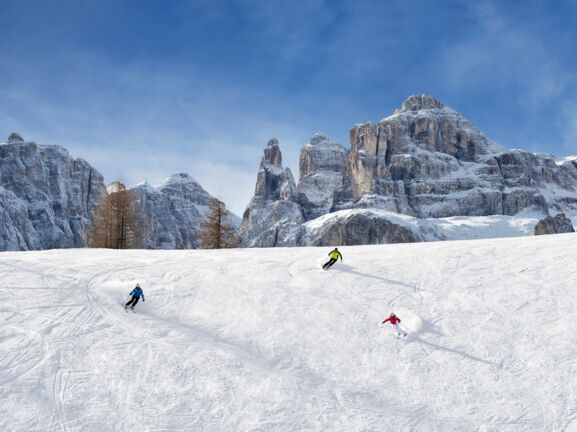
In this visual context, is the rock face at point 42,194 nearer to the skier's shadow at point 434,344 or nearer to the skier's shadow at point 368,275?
the skier's shadow at point 368,275

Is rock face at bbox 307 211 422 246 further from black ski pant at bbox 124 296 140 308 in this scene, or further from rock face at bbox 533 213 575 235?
black ski pant at bbox 124 296 140 308

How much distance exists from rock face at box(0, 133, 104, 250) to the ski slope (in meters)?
135

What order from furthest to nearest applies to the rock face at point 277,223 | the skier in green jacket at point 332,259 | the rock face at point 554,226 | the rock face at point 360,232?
the rock face at point 277,223 < the rock face at point 360,232 < the rock face at point 554,226 < the skier in green jacket at point 332,259

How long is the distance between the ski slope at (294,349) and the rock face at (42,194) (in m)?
135

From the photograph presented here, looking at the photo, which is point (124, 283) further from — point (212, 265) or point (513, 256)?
point (513, 256)

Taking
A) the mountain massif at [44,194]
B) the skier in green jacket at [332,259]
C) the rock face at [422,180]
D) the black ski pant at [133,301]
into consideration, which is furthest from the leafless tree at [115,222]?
the rock face at [422,180]

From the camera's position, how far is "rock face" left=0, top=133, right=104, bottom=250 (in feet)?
420

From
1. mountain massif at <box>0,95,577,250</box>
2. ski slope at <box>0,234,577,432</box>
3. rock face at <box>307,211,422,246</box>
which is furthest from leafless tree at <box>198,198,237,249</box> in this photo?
mountain massif at <box>0,95,577,250</box>

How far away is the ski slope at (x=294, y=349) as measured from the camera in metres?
Answer: 7.84

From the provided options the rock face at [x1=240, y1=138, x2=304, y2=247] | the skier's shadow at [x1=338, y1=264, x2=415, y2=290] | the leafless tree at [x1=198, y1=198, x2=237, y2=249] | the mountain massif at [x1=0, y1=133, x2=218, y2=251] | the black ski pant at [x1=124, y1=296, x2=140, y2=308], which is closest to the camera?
the black ski pant at [x1=124, y1=296, x2=140, y2=308]

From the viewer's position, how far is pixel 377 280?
1512 cm

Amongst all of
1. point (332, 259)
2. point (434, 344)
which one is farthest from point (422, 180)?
point (434, 344)

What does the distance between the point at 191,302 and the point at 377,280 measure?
7697mm

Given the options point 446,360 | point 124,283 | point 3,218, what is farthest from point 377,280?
point 3,218
